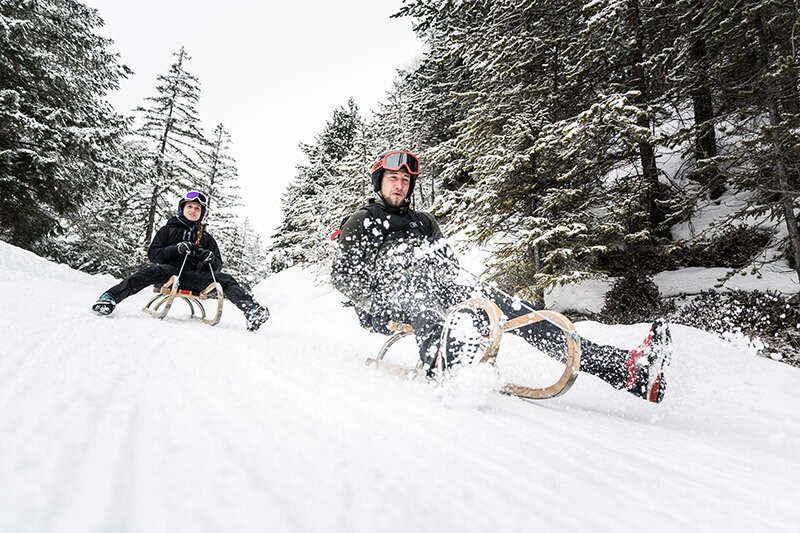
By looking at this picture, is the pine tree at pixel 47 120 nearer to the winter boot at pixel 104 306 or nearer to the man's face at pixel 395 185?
the winter boot at pixel 104 306

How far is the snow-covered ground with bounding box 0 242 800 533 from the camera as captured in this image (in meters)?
0.72

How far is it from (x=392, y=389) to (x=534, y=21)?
26.4 feet

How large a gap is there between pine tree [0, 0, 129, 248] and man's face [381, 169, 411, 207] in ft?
37.9

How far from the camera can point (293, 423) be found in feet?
3.91

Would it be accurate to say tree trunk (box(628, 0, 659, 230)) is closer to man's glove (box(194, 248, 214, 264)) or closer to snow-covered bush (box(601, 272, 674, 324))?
snow-covered bush (box(601, 272, 674, 324))

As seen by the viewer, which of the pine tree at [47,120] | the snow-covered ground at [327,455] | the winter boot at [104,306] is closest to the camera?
the snow-covered ground at [327,455]

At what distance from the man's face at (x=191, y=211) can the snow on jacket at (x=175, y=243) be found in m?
0.06

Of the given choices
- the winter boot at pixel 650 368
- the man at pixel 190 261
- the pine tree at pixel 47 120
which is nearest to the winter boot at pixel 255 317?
the man at pixel 190 261

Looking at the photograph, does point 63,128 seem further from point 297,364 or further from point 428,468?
point 428,468

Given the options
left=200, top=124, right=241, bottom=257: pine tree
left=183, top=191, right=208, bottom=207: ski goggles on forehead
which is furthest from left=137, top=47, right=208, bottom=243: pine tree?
left=183, top=191, right=208, bottom=207: ski goggles on forehead

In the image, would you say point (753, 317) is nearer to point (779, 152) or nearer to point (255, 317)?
point (779, 152)

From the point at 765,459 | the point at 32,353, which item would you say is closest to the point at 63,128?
the point at 32,353

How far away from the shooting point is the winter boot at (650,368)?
2119 mm

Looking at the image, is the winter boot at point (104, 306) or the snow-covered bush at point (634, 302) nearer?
the winter boot at point (104, 306)
